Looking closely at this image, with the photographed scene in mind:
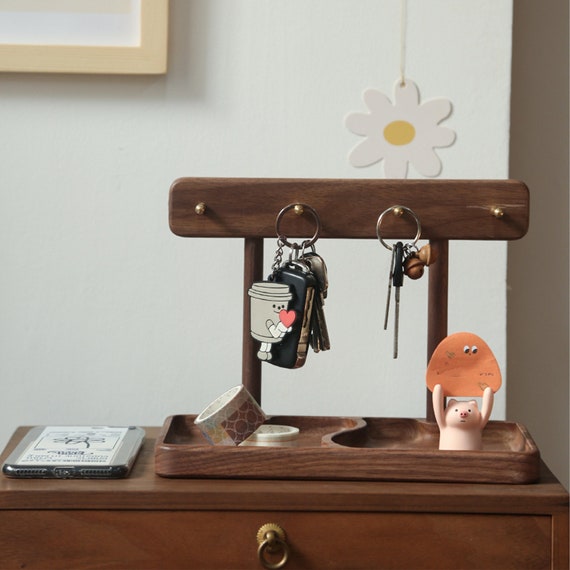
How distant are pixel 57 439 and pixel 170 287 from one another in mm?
334

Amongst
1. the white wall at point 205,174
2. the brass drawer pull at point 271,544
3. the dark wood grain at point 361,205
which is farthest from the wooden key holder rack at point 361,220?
the white wall at point 205,174

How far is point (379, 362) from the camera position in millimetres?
1229

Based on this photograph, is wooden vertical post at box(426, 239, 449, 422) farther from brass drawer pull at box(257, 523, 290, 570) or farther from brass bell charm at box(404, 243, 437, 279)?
brass drawer pull at box(257, 523, 290, 570)

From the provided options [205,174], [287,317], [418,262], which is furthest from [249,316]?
[205,174]

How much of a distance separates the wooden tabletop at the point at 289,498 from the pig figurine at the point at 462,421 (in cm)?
7

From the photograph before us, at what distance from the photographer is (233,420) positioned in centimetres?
89

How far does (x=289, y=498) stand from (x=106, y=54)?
66 cm

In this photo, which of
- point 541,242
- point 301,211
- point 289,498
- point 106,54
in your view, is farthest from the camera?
point 541,242

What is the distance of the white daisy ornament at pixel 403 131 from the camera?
119 centimetres

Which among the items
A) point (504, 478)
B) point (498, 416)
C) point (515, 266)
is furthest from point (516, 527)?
point (515, 266)

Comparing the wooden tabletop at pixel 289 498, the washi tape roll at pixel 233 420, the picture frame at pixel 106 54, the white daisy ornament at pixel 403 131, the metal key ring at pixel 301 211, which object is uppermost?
the picture frame at pixel 106 54

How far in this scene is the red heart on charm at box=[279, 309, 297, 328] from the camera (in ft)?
2.88

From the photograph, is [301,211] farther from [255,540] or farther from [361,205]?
[255,540]

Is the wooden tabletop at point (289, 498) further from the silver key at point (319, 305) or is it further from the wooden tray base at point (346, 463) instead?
the silver key at point (319, 305)
